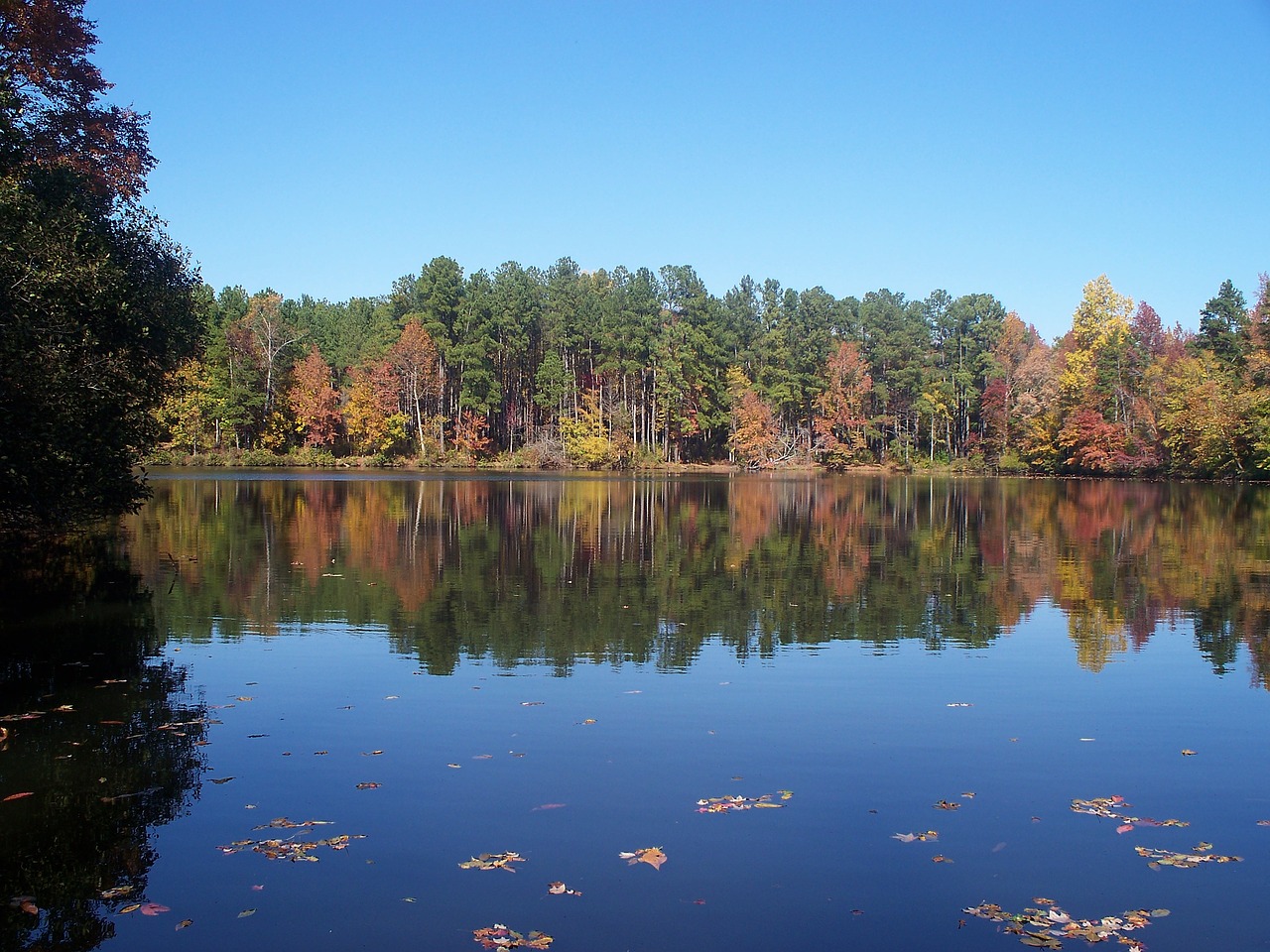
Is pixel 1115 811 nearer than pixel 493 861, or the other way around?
pixel 493 861

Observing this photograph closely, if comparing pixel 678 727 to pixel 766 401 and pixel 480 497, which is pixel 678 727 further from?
pixel 766 401

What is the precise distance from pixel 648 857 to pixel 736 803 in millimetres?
1201

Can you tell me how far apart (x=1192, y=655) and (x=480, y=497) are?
36255mm

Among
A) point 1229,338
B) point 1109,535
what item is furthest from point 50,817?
point 1229,338

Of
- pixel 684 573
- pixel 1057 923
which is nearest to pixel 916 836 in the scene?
pixel 1057 923

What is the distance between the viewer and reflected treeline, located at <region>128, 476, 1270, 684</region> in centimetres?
1488

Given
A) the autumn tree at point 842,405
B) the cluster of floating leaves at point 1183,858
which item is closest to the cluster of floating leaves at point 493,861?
the cluster of floating leaves at point 1183,858

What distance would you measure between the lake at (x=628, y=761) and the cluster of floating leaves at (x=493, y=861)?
2 centimetres

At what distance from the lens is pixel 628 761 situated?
8.80 m

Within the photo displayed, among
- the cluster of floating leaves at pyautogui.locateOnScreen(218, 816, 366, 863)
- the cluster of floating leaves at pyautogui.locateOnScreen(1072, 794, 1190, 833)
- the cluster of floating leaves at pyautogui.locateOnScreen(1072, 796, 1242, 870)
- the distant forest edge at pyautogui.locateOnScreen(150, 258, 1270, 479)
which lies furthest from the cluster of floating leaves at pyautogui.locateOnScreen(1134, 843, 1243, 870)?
the distant forest edge at pyautogui.locateOnScreen(150, 258, 1270, 479)

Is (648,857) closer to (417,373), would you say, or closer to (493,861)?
(493,861)

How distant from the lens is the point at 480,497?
46.7 meters

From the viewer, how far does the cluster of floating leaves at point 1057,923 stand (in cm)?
570

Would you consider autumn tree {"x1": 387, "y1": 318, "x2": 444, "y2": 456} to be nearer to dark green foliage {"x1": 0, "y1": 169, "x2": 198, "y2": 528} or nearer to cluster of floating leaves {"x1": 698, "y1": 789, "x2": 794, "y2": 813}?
dark green foliage {"x1": 0, "y1": 169, "x2": 198, "y2": 528}
